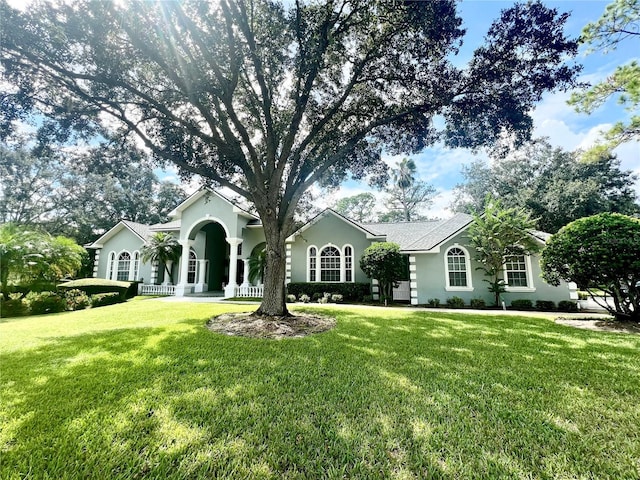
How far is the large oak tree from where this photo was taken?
24.6ft

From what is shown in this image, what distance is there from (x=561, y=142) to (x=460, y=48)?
28.0 meters

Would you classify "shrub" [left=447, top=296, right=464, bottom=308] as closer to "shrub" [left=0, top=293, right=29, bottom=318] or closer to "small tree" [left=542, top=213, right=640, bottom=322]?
"small tree" [left=542, top=213, right=640, bottom=322]

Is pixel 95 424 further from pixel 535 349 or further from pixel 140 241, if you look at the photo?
pixel 140 241

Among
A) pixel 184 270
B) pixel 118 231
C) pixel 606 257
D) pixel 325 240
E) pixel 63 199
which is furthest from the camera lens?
pixel 63 199

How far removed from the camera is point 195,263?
67.4 ft

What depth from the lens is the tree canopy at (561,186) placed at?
24.5m

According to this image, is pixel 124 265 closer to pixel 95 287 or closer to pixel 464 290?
pixel 95 287

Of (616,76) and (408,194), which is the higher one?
(408,194)

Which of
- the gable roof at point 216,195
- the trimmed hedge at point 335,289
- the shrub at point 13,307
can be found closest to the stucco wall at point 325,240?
the trimmed hedge at point 335,289

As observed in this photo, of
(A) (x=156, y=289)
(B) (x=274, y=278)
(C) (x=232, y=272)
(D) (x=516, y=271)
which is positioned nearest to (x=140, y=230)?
(A) (x=156, y=289)

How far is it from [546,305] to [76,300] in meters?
21.4

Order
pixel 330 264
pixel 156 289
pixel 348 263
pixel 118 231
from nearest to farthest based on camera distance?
pixel 348 263, pixel 330 264, pixel 156 289, pixel 118 231

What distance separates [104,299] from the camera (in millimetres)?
13438

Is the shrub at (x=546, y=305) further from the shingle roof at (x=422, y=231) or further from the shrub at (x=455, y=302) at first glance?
the shingle roof at (x=422, y=231)
